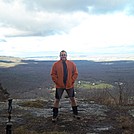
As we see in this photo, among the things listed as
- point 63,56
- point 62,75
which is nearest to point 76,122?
point 62,75

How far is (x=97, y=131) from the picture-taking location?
8992 millimetres

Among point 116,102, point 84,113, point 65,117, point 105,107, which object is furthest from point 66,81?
point 116,102

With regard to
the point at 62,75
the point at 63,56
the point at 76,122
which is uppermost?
the point at 63,56

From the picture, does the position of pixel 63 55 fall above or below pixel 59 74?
above

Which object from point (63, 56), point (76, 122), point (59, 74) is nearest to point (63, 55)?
point (63, 56)

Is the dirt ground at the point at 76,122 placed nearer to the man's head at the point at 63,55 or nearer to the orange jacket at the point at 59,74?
the orange jacket at the point at 59,74

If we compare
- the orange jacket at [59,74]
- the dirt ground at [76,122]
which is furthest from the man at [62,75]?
the dirt ground at [76,122]

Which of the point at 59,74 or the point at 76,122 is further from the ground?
the point at 59,74

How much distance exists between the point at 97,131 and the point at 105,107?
3967 millimetres

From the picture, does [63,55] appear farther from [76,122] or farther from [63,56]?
[76,122]

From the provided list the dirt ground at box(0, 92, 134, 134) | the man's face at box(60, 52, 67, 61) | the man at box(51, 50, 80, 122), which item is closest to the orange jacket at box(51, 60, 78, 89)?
the man at box(51, 50, 80, 122)

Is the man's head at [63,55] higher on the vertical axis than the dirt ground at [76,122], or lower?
higher

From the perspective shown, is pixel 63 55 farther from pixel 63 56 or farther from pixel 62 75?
pixel 62 75

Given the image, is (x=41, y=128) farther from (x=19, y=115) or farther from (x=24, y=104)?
(x=24, y=104)
